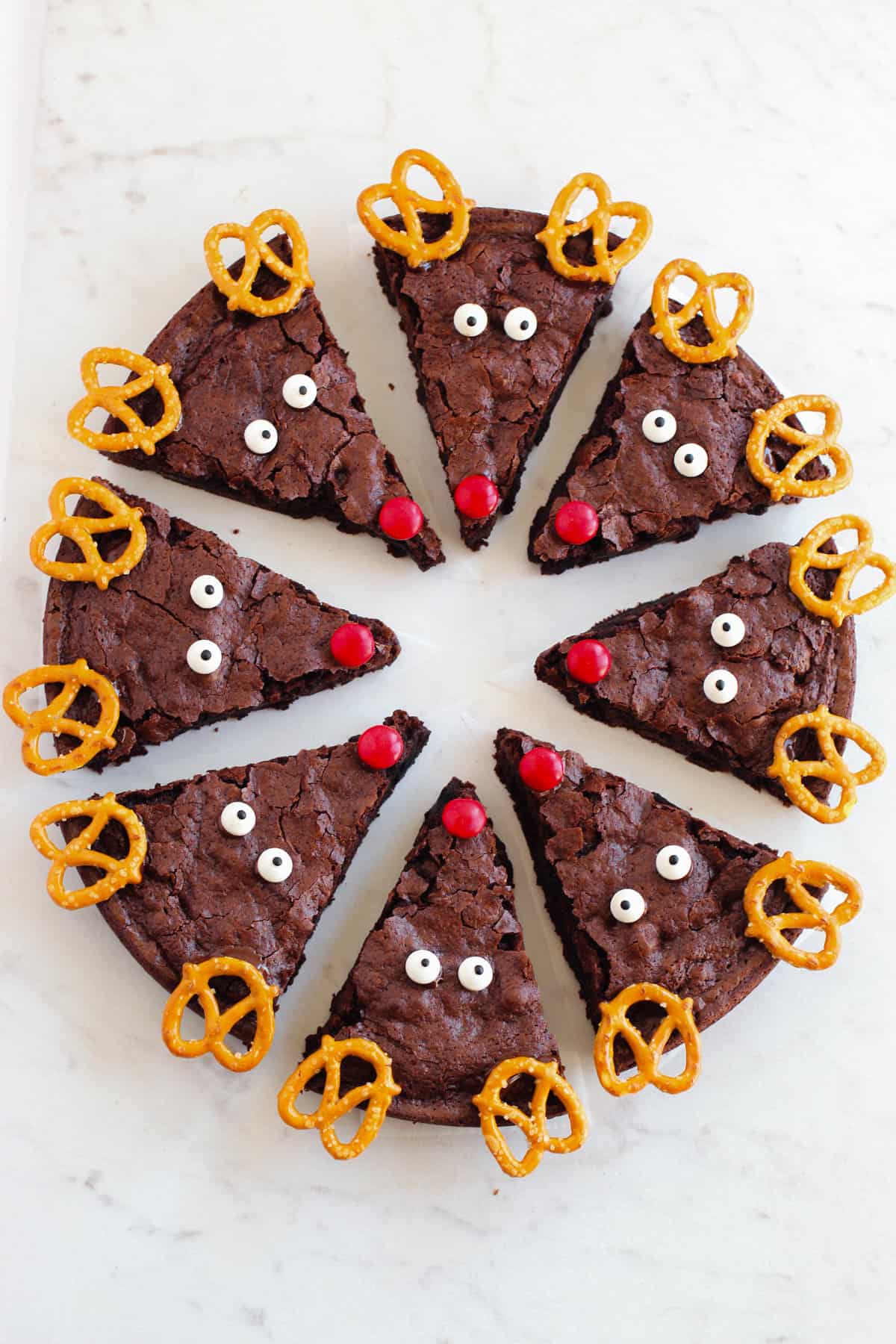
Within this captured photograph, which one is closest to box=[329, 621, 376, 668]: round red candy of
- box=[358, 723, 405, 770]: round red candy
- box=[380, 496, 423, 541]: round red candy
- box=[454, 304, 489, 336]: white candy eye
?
box=[358, 723, 405, 770]: round red candy

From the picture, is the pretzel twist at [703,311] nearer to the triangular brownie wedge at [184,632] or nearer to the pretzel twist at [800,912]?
the triangular brownie wedge at [184,632]

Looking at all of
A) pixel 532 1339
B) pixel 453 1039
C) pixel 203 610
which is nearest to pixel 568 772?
pixel 453 1039

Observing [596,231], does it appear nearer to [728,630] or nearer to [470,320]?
[470,320]

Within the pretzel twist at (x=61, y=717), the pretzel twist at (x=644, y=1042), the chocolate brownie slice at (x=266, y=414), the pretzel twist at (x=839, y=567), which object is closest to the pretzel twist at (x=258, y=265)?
the chocolate brownie slice at (x=266, y=414)

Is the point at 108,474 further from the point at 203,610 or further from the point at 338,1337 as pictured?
the point at 338,1337

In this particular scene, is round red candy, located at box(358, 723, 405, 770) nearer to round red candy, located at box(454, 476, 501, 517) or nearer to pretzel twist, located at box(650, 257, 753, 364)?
round red candy, located at box(454, 476, 501, 517)
